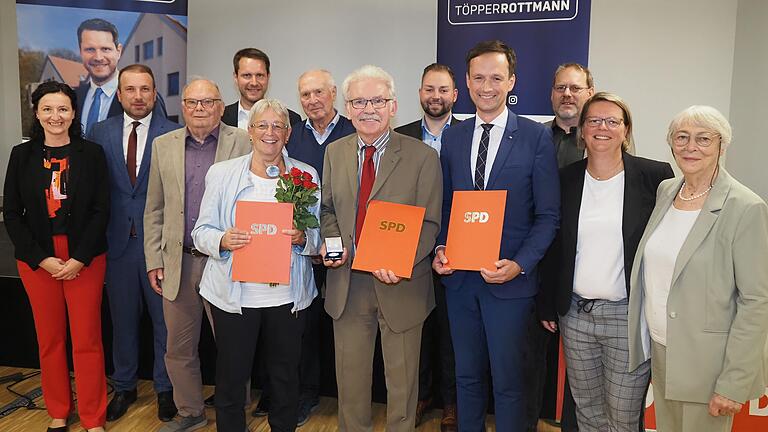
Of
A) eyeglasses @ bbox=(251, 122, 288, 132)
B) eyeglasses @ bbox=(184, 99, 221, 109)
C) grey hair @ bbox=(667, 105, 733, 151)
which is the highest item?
eyeglasses @ bbox=(184, 99, 221, 109)

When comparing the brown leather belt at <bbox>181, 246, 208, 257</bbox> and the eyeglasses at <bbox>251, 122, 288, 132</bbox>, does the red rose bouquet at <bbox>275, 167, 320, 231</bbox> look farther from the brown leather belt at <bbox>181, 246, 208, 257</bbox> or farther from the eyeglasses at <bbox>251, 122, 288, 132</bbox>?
the brown leather belt at <bbox>181, 246, 208, 257</bbox>

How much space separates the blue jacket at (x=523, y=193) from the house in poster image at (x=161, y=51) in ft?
8.85

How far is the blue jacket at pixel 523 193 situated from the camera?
92.4 inches

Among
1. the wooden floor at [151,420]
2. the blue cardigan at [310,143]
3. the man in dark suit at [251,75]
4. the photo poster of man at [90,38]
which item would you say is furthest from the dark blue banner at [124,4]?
the wooden floor at [151,420]

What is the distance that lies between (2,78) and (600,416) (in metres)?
5.82

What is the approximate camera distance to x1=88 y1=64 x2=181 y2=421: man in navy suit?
3223 millimetres

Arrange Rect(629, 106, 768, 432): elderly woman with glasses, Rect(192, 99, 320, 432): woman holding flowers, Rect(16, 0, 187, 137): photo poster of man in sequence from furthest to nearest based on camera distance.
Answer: Rect(16, 0, 187, 137): photo poster of man < Rect(192, 99, 320, 432): woman holding flowers < Rect(629, 106, 768, 432): elderly woman with glasses

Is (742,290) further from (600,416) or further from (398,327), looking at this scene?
(398,327)

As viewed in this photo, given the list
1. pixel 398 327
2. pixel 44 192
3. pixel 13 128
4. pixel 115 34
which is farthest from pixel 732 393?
pixel 13 128

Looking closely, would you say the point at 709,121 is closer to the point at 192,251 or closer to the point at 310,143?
the point at 310,143

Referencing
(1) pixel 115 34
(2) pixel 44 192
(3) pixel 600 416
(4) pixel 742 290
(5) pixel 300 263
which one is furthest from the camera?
(1) pixel 115 34

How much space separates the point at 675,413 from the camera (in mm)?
2096

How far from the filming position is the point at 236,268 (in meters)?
2.41

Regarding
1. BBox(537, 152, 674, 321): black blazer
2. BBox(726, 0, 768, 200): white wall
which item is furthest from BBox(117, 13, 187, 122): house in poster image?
BBox(726, 0, 768, 200): white wall
